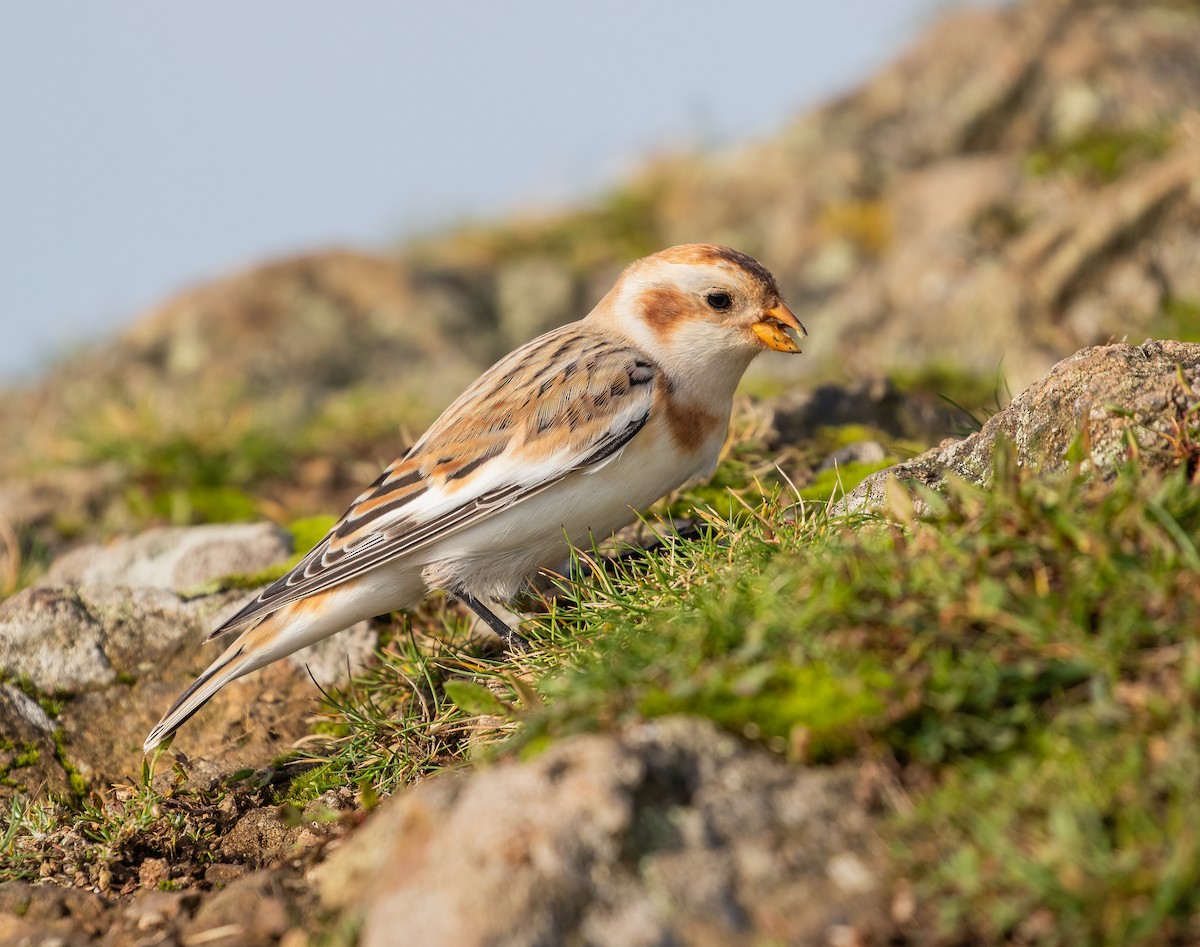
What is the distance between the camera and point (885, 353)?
9773 millimetres

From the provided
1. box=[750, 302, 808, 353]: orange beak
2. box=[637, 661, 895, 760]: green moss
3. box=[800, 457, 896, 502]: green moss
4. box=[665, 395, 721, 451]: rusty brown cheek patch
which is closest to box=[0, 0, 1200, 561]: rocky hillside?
box=[800, 457, 896, 502]: green moss

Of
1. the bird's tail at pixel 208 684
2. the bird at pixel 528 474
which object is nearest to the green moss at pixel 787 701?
the bird at pixel 528 474

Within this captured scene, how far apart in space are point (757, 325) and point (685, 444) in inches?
24.3

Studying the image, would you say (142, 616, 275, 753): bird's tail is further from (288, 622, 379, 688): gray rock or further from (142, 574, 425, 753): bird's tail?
(288, 622, 379, 688): gray rock

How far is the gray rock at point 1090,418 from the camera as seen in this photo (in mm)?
3416

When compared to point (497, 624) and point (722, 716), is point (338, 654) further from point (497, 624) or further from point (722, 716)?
point (722, 716)

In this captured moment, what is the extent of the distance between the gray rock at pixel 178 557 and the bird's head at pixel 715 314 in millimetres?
2048

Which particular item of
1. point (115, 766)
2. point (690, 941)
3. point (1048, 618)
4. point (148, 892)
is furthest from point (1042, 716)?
point (115, 766)

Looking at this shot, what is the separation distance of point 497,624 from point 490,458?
2.08ft

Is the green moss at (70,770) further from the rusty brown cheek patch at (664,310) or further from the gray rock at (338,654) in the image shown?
the rusty brown cheek patch at (664,310)

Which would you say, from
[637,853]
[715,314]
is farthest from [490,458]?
[637,853]

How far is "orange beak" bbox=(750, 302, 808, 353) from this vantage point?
16.3 feet

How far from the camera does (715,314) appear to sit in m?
5.03

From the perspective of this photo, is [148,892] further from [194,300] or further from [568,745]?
[194,300]
